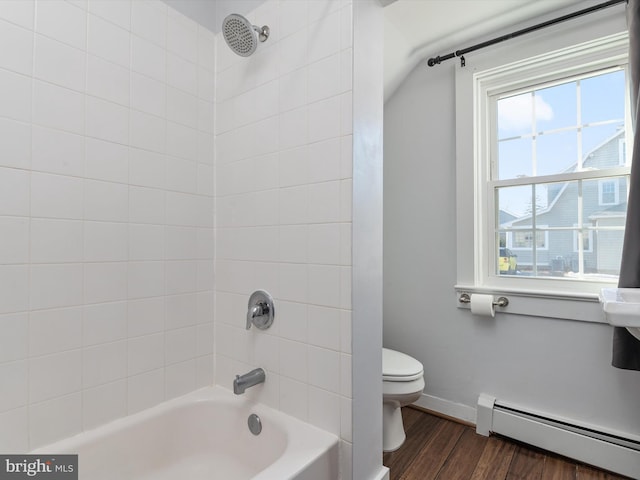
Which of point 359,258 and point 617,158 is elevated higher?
point 617,158

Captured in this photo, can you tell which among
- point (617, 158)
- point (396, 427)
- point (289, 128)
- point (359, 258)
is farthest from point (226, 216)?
point (617, 158)

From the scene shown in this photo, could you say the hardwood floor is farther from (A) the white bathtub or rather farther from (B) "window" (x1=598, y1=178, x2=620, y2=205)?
(B) "window" (x1=598, y1=178, x2=620, y2=205)

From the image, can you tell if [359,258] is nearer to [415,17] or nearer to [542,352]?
[542,352]

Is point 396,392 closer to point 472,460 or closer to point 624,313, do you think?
point 472,460

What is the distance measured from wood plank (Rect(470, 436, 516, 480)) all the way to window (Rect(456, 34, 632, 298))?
866 millimetres

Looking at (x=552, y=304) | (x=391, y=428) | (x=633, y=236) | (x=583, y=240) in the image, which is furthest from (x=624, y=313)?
(x=391, y=428)

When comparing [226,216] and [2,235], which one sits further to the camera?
[226,216]

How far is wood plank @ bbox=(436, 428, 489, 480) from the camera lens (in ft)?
5.25

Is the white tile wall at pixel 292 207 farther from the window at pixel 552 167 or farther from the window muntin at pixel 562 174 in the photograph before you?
the window muntin at pixel 562 174

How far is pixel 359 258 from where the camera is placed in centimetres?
111

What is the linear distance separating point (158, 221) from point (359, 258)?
82cm

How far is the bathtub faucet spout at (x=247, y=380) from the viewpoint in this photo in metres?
1.19

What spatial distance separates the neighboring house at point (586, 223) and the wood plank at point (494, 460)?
101cm

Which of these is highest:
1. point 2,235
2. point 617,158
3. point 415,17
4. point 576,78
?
point 415,17
